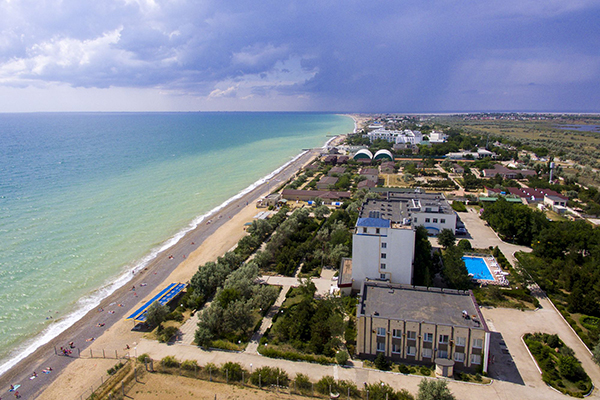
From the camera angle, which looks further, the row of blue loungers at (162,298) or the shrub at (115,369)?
the row of blue loungers at (162,298)

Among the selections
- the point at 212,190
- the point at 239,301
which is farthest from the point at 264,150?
the point at 239,301

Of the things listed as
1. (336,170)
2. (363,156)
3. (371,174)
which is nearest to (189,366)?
(371,174)

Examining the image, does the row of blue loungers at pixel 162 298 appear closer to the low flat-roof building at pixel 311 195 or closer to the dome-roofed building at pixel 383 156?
the low flat-roof building at pixel 311 195

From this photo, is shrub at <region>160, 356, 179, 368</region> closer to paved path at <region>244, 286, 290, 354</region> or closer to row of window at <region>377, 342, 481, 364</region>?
paved path at <region>244, 286, 290, 354</region>

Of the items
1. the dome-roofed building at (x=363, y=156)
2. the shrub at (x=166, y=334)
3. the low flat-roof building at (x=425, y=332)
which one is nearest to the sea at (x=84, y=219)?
the shrub at (x=166, y=334)

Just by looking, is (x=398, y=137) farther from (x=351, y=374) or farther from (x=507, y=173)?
(x=351, y=374)

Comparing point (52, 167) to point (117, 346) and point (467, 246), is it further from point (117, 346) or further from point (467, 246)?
point (467, 246)

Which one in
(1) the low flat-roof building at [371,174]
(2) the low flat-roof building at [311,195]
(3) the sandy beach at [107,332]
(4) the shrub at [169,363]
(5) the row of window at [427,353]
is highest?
(1) the low flat-roof building at [371,174]
